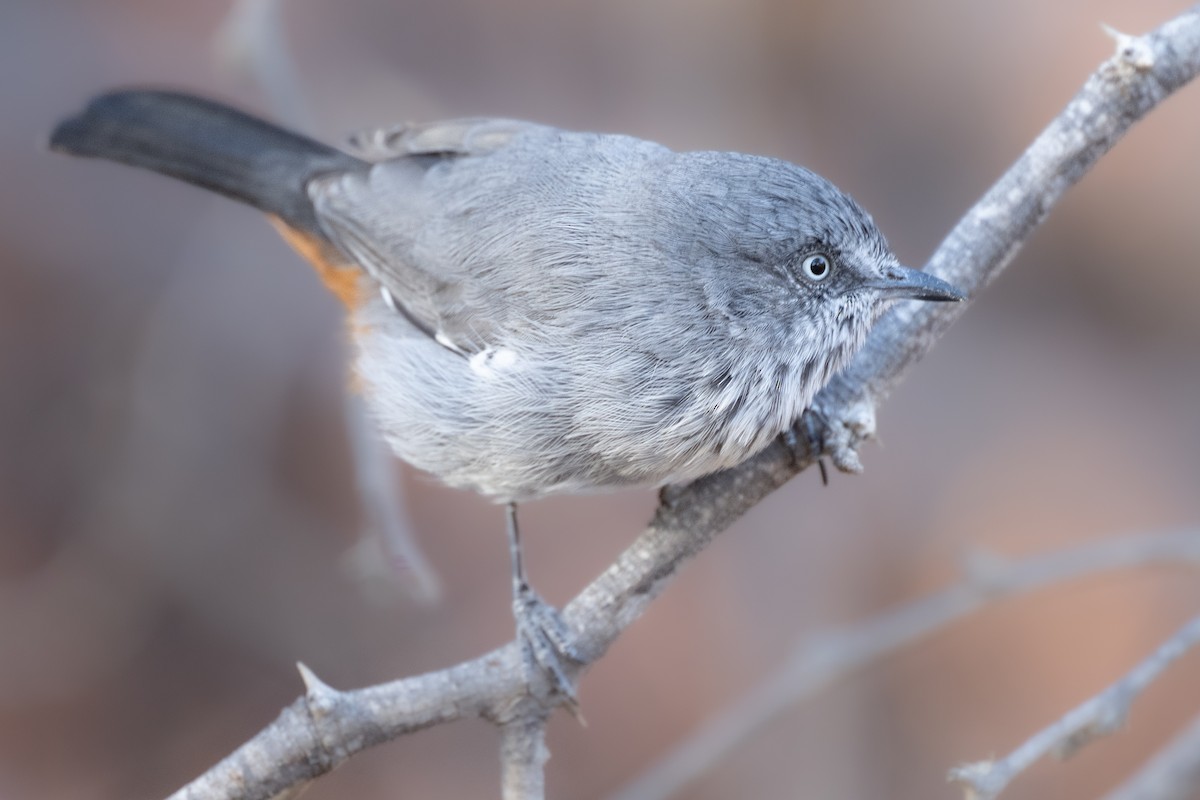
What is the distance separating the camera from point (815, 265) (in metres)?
3.22

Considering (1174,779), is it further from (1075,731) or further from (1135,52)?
(1135,52)

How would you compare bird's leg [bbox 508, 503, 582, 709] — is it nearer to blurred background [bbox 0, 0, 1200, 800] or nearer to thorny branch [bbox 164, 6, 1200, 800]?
thorny branch [bbox 164, 6, 1200, 800]

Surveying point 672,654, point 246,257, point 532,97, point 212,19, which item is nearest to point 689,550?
point 672,654

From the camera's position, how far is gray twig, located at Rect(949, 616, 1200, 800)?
2.60 m

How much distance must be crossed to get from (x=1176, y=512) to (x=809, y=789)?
6.99 ft

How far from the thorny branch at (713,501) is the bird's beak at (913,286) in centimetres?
8

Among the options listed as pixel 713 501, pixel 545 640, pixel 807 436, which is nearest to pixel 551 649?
pixel 545 640

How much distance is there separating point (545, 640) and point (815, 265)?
4.02ft

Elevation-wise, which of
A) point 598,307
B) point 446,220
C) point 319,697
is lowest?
point 319,697

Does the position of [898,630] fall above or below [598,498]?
below

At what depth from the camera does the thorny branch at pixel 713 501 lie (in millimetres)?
2729

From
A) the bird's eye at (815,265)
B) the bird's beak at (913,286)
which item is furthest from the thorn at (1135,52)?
the bird's eye at (815,265)

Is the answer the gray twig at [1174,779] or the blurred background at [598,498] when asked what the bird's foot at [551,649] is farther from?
the blurred background at [598,498]

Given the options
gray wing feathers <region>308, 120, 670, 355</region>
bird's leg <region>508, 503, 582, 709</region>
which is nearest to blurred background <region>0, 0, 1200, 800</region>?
Result: gray wing feathers <region>308, 120, 670, 355</region>
